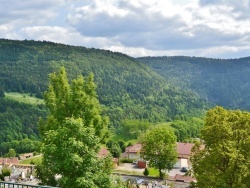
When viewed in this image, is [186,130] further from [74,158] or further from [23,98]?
[74,158]

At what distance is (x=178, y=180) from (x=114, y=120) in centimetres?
12823

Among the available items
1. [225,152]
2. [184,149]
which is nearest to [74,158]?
[225,152]

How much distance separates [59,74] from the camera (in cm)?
2409

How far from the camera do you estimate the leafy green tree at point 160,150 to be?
58.2 meters

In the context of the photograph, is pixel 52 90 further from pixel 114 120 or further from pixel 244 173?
pixel 114 120

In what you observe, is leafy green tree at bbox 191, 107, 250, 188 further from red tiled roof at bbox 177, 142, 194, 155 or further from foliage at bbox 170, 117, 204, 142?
foliage at bbox 170, 117, 204, 142

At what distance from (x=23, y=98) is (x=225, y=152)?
565ft

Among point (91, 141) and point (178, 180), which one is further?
point (178, 180)

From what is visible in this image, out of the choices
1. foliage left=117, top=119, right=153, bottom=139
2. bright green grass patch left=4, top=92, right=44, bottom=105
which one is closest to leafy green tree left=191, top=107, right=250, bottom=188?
foliage left=117, top=119, right=153, bottom=139

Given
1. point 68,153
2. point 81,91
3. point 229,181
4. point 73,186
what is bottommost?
point 229,181

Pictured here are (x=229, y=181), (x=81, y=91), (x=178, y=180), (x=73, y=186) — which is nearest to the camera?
(x=73, y=186)

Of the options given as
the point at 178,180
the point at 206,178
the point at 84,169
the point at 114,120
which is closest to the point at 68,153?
the point at 84,169

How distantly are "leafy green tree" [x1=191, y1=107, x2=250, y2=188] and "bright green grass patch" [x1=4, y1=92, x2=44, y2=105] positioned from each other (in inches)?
6359

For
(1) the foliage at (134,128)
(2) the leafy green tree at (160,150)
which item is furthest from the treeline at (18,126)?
(2) the leafy green tree at (160,150)
